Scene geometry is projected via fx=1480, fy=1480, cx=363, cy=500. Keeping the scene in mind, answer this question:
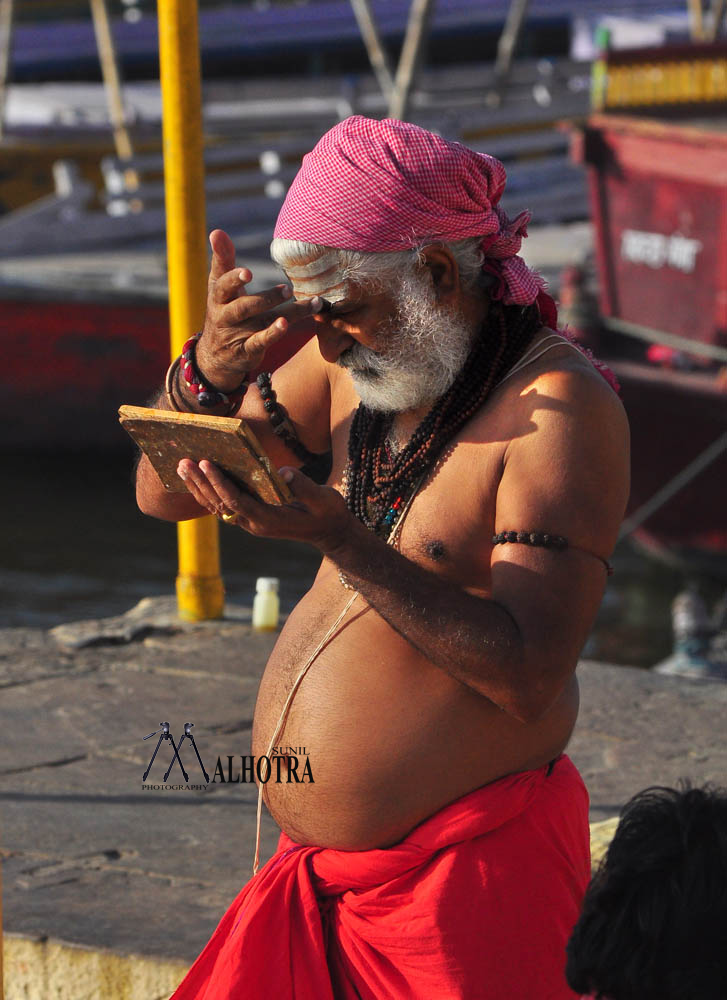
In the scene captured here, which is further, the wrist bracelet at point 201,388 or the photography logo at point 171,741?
the photography logo at point 171,741

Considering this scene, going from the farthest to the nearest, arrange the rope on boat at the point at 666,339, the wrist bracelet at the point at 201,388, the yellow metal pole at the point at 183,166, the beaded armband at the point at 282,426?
1. the rope on boat at the point at 666,339
2. the yellow metal pole at the point at 183,166
3. the beaded armband at the point at 282,426
4. the wrist bracelet at the point at 201,388

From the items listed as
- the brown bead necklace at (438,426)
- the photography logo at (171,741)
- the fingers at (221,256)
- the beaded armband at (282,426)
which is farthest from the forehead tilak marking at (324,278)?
the photography logo at (171,741)

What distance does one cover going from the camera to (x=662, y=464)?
404 inches

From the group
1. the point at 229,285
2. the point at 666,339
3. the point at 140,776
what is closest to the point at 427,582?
the point at 229,285

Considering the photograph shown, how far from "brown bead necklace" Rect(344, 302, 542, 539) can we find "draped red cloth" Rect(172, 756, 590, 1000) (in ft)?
1.60

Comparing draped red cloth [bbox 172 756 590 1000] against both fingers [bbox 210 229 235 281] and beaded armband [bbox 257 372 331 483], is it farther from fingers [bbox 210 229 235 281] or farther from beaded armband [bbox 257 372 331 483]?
fingers [bbox 210 229 235 281]

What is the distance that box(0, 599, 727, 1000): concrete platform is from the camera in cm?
311

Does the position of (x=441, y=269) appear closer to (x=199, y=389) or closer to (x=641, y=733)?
(x=199, y=389)

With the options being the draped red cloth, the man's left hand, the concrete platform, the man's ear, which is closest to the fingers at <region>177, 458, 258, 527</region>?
the man's left hand

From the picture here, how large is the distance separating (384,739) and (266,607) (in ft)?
8.97

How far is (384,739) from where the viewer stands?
2.31 metres

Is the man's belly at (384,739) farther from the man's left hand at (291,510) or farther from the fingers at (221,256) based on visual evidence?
the fingers at (221,256)

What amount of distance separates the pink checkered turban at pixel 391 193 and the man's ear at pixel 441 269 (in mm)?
22

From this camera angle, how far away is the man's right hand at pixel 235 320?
224 cm
